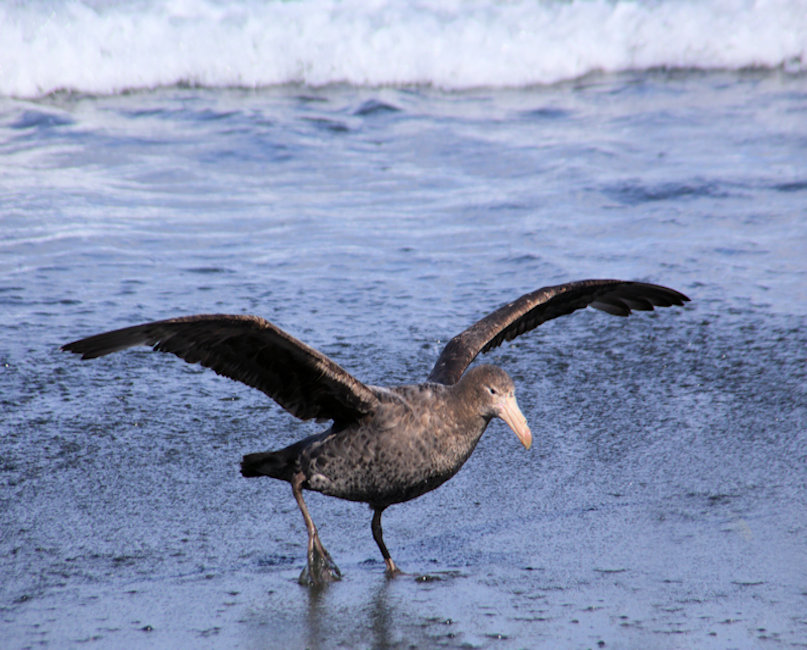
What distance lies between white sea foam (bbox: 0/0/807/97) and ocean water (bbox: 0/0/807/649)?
0.19 feet

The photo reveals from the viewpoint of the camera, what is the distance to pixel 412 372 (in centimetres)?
550

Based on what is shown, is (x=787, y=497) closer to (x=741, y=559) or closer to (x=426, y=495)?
(x=741, y=559)

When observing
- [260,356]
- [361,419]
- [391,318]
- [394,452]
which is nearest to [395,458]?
[394,452]

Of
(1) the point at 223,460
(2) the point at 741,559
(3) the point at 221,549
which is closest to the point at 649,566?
(2) the point at 741,559

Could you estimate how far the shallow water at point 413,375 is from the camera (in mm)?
3502

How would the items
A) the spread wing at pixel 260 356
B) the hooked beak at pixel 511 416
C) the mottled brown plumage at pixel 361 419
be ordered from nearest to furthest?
the spread wing at pixel 260 356 → the mottled brown plumage at pixel 361 419 → the hooked beak at pixel 511 416

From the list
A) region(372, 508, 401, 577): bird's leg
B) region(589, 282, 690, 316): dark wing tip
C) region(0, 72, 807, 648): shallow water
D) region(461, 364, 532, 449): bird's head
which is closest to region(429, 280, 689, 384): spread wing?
region(589, 282, 690, 316): dark wing tip

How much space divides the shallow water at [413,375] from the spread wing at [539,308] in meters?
0.45

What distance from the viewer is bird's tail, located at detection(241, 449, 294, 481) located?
4.20 metres

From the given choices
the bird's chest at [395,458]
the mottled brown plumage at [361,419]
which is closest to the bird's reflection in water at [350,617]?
the mottled brown plumage at [361,419]

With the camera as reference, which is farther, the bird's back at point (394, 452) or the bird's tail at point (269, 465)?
the bird's tail at point (269, 465)

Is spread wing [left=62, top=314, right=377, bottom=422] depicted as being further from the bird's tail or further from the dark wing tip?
the dark wing tip

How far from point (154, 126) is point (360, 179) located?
2.65m

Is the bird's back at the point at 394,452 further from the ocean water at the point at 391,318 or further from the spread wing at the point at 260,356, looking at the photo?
the ocean water at the point at 391,318
